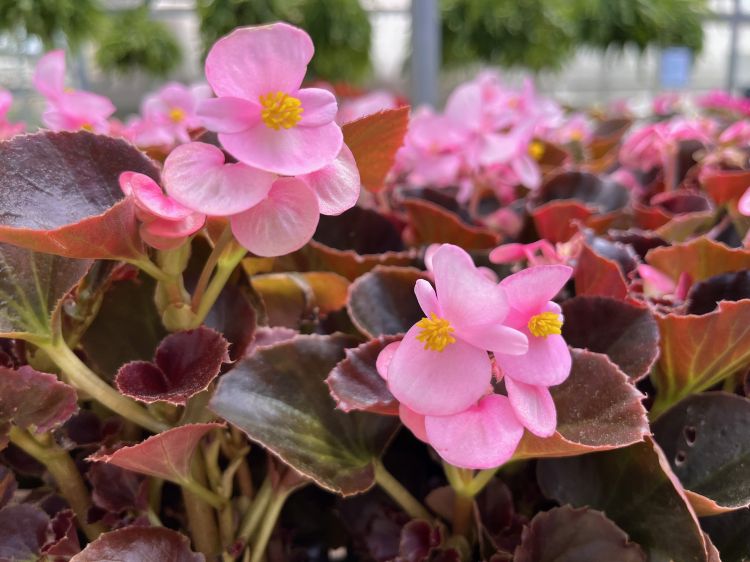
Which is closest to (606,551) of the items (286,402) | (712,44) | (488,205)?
→ (286,402)

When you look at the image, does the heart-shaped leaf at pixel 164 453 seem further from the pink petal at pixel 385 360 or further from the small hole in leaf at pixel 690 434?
the small hole in leaf at pixel 690 434

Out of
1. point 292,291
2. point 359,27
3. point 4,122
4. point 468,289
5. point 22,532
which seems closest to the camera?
point 468,289

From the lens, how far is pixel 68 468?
0.40 metres

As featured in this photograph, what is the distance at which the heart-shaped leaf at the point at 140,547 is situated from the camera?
0.33m

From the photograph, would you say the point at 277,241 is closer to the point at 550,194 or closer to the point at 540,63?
the point at 550,194

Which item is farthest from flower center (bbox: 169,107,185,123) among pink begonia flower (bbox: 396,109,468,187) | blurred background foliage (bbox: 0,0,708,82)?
blurred background foliage (bbox: 0,0,708,82)

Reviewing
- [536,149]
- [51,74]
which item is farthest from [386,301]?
[536,149]

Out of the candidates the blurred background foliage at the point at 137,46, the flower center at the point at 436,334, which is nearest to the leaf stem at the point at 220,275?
the flower center at the point at 436,334

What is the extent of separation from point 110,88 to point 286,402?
5038 millimetres

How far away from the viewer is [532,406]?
0.93ft

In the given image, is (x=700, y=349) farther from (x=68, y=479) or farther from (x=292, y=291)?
(x=68, y=479)

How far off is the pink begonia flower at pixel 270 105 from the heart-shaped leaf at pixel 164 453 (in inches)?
5.0

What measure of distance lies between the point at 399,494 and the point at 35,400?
207 millimetres

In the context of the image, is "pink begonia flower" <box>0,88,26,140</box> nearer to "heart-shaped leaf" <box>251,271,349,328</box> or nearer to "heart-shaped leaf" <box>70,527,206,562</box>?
"heart-shaped leaf" <box>251,271,349,328</box>
